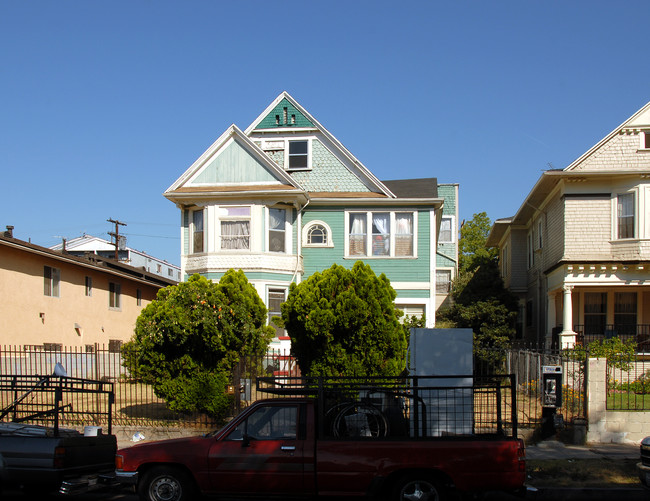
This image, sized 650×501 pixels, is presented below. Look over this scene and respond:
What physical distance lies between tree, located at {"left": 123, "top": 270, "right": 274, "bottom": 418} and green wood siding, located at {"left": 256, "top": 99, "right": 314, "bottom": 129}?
419 inches

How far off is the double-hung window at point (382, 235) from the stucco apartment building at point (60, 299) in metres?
9.07

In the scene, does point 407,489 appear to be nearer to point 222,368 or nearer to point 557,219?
point 222,368

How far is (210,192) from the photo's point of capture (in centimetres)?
2041

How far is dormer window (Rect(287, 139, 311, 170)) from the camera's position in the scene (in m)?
22.6

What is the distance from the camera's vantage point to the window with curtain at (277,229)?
20953 millimetres

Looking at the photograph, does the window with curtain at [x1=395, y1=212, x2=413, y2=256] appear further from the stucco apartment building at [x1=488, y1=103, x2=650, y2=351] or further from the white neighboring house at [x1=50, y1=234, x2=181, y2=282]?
the white neighboring house at [x1=50, y1=234, x2=181, y2=282]

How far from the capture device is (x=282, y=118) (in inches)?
896

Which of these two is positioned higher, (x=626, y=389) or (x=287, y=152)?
(x=287, y=152)

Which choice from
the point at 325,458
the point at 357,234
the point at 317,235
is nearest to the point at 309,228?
the point at 317,235

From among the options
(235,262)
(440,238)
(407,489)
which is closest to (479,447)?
(407,489)

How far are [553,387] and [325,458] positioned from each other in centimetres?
594

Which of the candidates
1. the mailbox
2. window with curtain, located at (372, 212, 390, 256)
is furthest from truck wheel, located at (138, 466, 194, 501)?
window with curtain, located at (372, 212, 390, 256)

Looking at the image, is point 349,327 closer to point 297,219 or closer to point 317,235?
point 297,219

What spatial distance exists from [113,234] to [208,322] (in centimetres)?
3943
